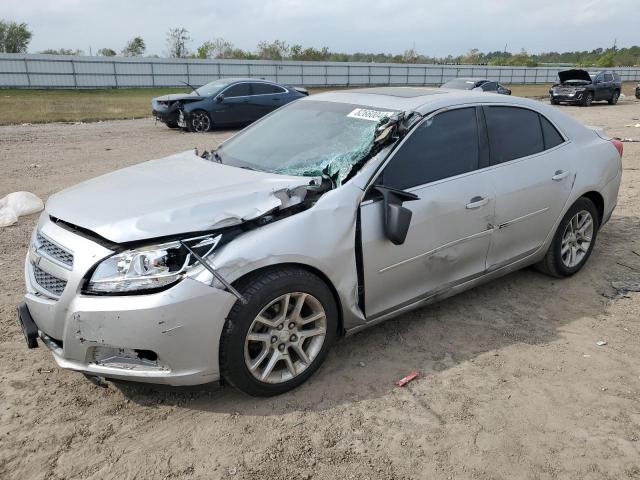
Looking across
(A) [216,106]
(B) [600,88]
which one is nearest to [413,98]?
(A) [216,106]

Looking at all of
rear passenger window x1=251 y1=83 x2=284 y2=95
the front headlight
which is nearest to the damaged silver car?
the front headlight

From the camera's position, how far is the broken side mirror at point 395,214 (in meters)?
3.16

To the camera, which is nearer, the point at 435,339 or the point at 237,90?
the point at 435,339

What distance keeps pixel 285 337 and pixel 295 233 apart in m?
0.59

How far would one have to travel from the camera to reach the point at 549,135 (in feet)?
14.4

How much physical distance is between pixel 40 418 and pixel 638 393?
342 centimetres

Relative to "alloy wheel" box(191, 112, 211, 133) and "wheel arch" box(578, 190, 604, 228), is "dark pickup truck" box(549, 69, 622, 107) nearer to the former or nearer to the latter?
Answer: "alloy wheel" box(191, 112, 211, 133)

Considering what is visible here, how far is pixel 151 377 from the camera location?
8.89 ft

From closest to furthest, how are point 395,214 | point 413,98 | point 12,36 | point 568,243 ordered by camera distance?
point 395,214 → point 413,98 → point 568,243 → point 12,36

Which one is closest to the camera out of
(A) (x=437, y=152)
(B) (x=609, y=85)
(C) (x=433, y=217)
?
(C) (x=433, y=217)

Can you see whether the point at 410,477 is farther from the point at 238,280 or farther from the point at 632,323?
the point at 632,323

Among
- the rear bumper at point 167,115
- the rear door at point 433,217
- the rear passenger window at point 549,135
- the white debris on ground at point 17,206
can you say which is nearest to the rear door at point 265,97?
the rear bumper at point 167,115

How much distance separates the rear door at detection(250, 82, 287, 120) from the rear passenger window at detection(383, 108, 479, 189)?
12.1 metres

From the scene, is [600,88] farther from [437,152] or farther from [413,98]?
[437,152]
